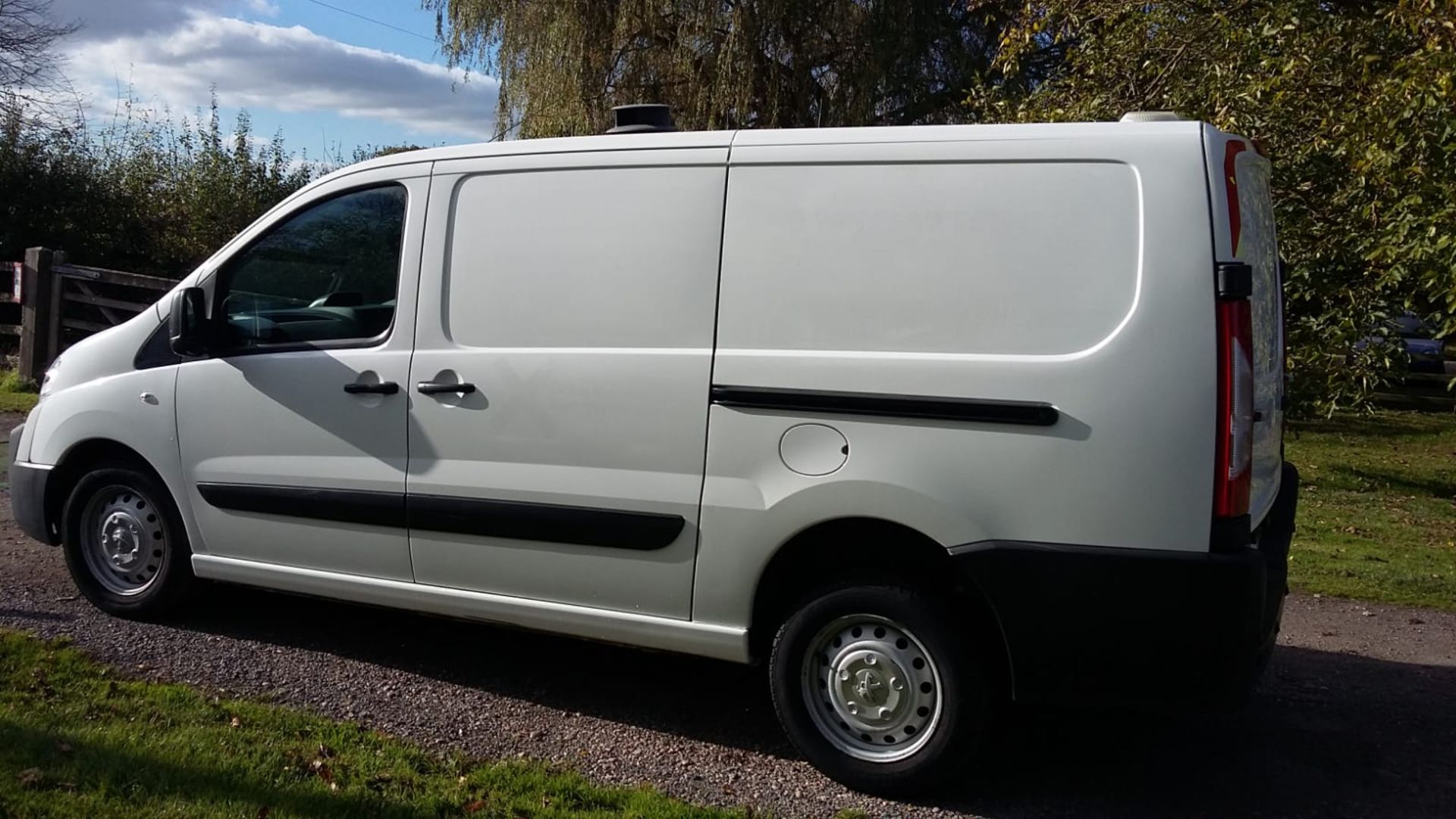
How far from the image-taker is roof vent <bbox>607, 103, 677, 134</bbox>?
4.95 metres

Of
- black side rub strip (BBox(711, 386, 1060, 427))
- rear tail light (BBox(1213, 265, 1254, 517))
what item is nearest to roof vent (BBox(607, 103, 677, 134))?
black side rub strip (BBox(711, 386, 1060, 427))

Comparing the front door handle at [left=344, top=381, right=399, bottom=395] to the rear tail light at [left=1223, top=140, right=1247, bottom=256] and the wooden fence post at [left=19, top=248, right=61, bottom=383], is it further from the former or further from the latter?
the wooden fence post at [left=19, top=248, right=61, bottom=383]

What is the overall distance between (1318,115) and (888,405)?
24.6 feet

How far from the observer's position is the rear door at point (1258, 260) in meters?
3.76

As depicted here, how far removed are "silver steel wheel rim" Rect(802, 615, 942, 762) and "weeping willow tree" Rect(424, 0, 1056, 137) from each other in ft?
42.0

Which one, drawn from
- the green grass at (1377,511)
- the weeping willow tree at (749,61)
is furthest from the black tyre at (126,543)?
the weeping willow tree at (749,61)

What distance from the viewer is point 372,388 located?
4.90m

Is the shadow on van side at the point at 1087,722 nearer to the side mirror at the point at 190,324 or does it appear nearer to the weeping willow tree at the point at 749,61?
the side mirror at the point at 190,324

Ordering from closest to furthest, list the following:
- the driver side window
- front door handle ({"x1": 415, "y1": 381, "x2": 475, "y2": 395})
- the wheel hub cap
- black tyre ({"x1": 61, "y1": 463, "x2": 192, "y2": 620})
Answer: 1. front door handle ({"x1": 415, "y1": 381, "x2": 475, "y2": 395})
2. the driver side window
3. black tyre ({"x1": 61, "y1": 463, "x2": 192, "y2": 620})
4. the wheel hub cap

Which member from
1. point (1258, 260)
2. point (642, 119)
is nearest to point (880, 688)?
point (1258, 260)

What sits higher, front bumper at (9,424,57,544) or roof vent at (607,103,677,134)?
roof vent at (607,103,677,134)

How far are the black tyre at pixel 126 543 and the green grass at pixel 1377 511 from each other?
20.5 ft

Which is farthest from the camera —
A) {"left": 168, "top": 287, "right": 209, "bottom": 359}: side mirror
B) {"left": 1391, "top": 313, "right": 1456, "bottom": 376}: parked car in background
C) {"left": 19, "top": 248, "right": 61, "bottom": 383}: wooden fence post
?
{"left": 1391, "top": 313, "right": 1456, "bottom": 376}: parked car in background

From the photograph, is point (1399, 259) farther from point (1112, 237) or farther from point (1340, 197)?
point (1112, 237)
